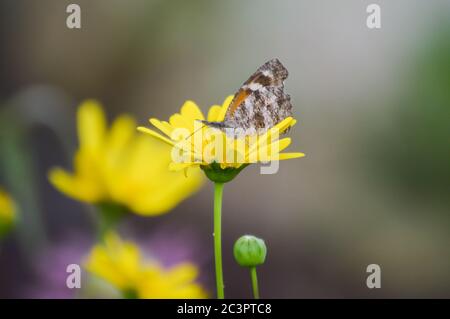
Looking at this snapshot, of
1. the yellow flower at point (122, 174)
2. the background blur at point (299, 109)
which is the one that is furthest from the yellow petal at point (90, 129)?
the background blur at point (299, 109)

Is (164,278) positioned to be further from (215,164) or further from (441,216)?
(441,216)

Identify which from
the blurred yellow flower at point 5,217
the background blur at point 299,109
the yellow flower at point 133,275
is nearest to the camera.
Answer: the yellow flower at point 133,275

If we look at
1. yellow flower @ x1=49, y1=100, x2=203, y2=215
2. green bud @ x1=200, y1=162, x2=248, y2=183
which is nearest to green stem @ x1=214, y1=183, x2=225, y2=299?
green bud @ x1=200, y1=162, x2=248, y2=183

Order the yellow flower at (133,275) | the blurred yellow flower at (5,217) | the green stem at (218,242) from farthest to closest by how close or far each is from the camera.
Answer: the blurred yellow flower at (5,217) < the yellow flower at (133,275) < the green stem at (218,242)

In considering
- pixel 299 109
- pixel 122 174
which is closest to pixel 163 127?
pixel 122 174

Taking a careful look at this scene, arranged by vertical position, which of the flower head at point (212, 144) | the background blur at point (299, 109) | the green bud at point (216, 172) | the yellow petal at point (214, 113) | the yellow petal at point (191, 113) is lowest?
the green bud at point (216, 172)

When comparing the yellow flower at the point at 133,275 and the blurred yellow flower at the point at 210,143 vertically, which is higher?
the blurred yellow flower at the point at 210,143

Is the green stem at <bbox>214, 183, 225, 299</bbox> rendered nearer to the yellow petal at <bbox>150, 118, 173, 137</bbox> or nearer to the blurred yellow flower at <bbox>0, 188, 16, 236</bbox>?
the yellow petal at <bbox>150, 118, 173, 137</bbox>

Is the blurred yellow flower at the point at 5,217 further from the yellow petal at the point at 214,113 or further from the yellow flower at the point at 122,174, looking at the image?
the yellow petal at the point at 214,113
